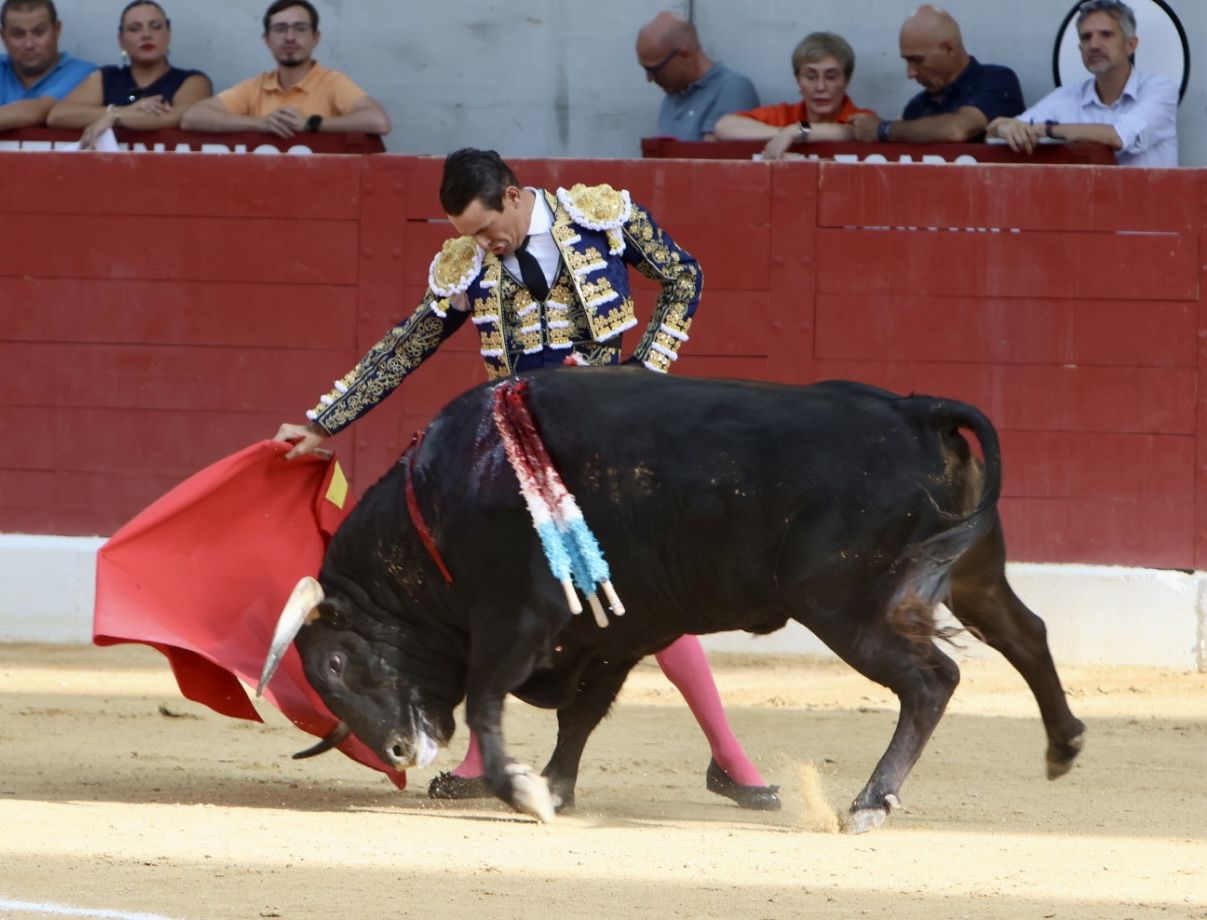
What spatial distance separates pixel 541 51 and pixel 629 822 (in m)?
4.39

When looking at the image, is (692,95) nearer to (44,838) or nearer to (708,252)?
(708,252)

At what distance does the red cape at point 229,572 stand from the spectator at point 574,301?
0.25 m

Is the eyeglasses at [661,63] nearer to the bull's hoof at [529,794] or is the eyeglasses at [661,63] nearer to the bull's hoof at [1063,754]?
the bull's hoof at [1063,754]

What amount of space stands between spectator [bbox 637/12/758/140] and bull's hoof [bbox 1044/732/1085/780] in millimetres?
3462

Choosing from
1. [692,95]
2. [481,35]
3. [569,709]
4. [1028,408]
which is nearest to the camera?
[569,709]

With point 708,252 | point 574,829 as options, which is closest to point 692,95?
point 708,252

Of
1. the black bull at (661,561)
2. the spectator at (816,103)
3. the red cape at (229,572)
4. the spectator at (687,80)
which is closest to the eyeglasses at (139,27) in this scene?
the spectator at (687,80)

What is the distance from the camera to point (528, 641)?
3.91 m

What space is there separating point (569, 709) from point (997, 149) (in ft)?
10.4

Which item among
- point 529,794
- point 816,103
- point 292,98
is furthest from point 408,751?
point 292,98

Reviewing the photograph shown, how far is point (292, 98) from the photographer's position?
287 inches

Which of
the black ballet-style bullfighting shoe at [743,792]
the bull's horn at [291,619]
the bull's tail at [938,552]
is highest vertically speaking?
the bull's tail at [938,552]

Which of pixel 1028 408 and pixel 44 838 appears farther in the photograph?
pixel 1028 408

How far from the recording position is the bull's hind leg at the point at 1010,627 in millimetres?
3939
